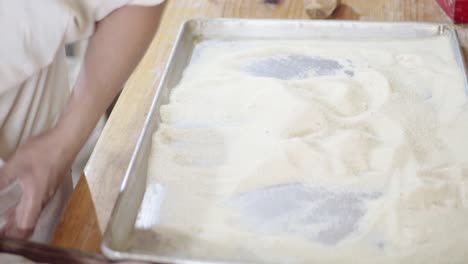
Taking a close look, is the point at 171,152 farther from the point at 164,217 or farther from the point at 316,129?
the point at 316,129

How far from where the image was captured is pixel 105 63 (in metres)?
0.88

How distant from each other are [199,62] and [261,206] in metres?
0.45

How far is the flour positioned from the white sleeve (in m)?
0.24

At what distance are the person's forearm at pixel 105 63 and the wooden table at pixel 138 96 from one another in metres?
0.12

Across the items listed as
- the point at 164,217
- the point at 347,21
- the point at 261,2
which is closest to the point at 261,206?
the point at 164,217

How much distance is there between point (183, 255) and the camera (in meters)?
0.83

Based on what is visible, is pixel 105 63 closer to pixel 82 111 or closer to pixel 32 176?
pixel 82 111

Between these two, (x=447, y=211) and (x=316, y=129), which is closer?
(x=447, y=211)

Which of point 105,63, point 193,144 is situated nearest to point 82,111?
point 105,63

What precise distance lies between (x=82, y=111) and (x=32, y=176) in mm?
120

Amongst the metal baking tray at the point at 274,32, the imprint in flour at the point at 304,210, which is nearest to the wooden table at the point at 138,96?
the metal baking tray at the point at 274,32

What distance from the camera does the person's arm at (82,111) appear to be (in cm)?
77

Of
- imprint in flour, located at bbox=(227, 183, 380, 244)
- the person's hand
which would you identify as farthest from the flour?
the person's hand

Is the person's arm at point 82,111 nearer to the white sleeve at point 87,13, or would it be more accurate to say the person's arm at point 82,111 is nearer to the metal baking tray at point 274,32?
the white sleeve at point 87,13
